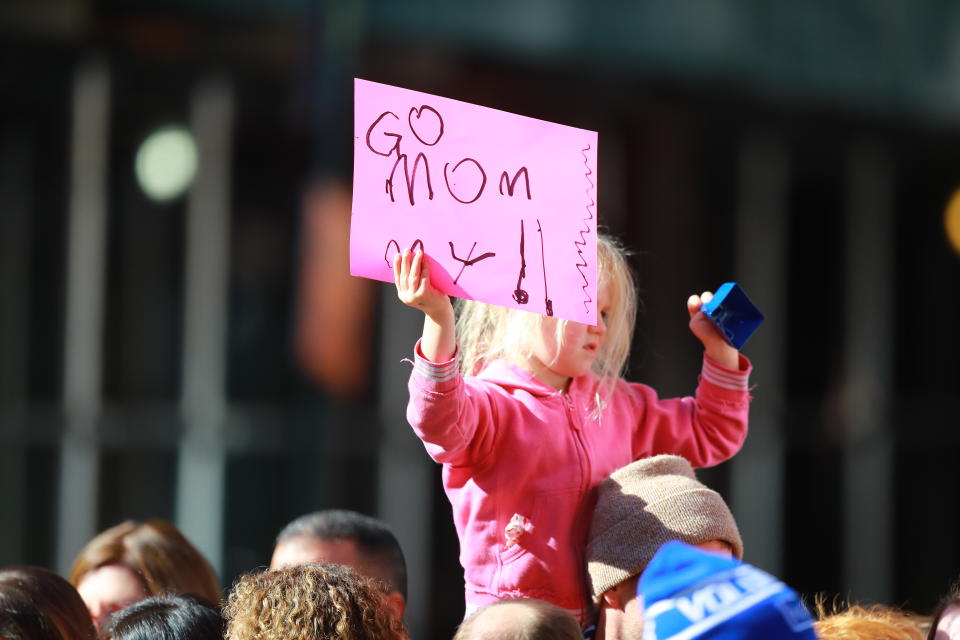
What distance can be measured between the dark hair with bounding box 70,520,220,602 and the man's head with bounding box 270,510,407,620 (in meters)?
0.22

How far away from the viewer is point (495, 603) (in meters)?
1.69

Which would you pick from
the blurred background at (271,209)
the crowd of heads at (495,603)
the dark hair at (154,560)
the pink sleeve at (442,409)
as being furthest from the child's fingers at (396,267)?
the blurred background at (271,209)

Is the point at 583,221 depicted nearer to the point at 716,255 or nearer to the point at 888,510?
the point at 716,255

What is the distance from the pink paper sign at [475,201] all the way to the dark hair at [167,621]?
0.59 m

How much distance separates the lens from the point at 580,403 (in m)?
2.13

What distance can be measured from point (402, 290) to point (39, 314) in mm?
5299

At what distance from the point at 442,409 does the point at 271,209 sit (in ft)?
17.0

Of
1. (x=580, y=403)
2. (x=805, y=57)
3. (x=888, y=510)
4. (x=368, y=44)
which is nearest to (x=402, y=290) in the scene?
(x=580, y=403)

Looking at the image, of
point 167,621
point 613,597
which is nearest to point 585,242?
point 613,597

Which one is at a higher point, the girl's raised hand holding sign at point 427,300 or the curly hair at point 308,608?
the girl's raised hand holding sign at point 427,300

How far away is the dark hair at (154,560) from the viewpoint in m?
2.51

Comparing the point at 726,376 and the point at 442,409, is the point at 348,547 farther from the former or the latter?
the point at 726,376

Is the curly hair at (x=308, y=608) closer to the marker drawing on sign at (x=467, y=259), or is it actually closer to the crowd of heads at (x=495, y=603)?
the crowd of heads at (x=495, y=603)

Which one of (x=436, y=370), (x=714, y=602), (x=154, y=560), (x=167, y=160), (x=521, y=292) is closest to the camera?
(x=714, y=602)
